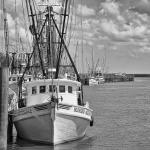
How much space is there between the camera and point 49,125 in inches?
993

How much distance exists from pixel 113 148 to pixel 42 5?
12.1m

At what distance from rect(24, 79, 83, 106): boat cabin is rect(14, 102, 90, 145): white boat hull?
1.58 meters

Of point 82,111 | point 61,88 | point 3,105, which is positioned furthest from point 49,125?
point 3,105

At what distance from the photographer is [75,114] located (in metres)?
26.1

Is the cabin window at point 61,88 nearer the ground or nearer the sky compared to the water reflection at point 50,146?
nearer the sky

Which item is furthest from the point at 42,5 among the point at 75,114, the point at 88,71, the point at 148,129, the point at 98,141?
the point at 88,71

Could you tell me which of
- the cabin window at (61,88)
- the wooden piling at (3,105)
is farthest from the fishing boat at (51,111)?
the wooden piling at (3,105)

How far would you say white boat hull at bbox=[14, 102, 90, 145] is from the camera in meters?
25.2

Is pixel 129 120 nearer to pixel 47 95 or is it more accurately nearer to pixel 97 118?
A: pixel 97 118

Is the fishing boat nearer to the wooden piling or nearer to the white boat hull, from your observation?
the white boat hull

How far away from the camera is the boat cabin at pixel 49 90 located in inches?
1084

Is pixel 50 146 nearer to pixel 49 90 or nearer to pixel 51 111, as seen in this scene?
pixel 51 111

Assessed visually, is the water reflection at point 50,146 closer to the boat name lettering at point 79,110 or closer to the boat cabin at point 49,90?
the boat name lettering at point 79,110

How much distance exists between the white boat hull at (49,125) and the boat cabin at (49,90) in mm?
1580
